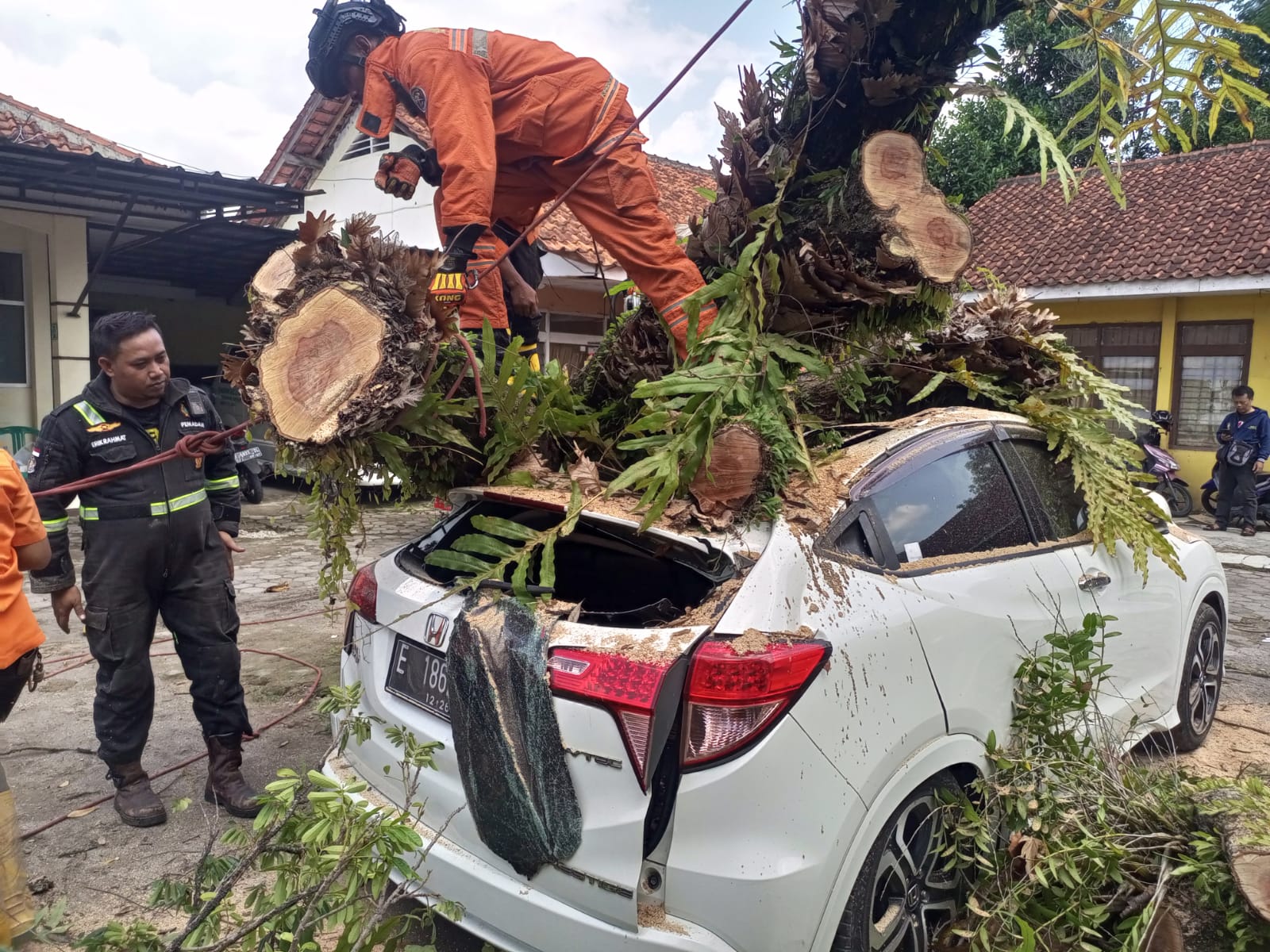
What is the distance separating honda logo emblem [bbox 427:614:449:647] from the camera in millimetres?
2463

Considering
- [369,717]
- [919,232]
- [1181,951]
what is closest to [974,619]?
[1181,951]

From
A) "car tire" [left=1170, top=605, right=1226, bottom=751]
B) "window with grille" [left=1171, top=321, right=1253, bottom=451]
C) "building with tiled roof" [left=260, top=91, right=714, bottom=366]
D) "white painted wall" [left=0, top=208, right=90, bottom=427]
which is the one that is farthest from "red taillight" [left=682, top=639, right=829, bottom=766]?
"window with grille" [left=1171, top=321, right=1253, bottom=451]

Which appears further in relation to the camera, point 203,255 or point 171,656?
point 203,255

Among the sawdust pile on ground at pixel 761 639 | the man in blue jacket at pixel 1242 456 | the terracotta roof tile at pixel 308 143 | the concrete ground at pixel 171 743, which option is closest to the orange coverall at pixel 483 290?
the concrete ground at pixel 171 743

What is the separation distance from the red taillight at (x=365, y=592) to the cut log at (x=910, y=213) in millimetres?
2012

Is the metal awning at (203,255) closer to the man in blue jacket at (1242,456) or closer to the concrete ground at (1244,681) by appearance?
→ the concrete ground at (1244,681)

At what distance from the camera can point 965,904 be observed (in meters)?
2.56

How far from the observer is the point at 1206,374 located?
13.1 m

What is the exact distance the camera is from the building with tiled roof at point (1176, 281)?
12438mm

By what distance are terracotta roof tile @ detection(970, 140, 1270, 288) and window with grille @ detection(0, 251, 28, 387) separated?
13.0 meters

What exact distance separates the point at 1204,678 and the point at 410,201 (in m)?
10.8

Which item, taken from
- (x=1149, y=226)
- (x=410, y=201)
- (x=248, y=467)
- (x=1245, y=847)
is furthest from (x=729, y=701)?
(x=1149, y=226)

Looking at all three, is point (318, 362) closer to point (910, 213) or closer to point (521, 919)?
point (521, 919)

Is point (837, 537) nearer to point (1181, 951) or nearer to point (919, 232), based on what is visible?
point (919, 232)
